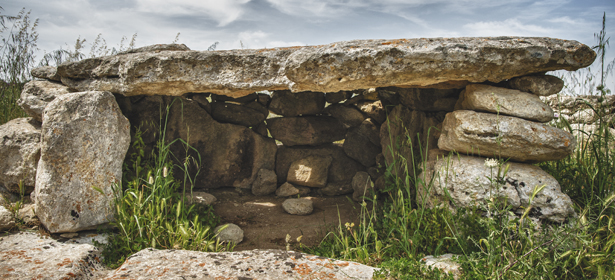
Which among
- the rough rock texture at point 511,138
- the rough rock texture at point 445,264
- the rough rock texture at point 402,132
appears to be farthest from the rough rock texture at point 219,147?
the rough rock texture at point 445,264

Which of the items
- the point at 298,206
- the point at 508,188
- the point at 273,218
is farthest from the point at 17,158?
the point at 508,188

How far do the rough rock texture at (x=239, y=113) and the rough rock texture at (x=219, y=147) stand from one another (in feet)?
0.39

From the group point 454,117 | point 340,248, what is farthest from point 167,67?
point 454,117

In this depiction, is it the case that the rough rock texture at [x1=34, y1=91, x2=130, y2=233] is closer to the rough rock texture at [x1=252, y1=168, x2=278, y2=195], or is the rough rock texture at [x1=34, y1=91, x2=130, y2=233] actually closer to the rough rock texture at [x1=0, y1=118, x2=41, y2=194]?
the rough rock texture at [x1=0, y1=118, x2=41, y2=194]

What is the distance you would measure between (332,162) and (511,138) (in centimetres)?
259

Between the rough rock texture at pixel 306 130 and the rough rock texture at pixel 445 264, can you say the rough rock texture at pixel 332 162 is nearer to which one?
the rough rock texture at pixel 306 130

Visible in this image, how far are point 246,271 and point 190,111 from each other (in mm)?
2925

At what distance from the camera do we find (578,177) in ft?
10.5

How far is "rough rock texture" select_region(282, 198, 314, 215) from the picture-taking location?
436cm

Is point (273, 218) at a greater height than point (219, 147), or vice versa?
point (219, 147)

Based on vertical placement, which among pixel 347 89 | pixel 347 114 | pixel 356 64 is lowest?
pixel 347 114

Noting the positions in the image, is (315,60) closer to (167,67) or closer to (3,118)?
(167,67)

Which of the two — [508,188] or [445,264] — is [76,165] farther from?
[508,188]

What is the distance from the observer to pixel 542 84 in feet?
10.1
